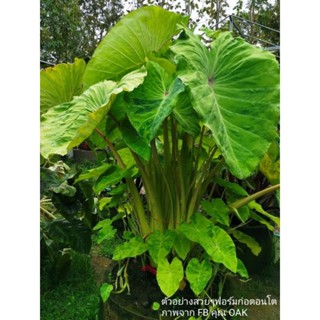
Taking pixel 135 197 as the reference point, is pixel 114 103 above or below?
above

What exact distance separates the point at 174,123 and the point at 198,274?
17.6 inches

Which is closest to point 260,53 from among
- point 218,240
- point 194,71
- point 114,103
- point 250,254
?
point 194,71

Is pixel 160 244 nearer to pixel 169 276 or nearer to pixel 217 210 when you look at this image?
pixel 169 276

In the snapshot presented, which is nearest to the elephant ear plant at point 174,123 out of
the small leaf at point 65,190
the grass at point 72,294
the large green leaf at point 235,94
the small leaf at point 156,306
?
the large green leaf at point 235,94

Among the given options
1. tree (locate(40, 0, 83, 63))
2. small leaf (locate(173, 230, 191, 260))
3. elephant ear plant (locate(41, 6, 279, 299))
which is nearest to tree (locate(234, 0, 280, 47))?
elephant ear plant (locate(41, 6, 279, 299))

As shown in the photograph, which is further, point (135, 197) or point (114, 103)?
point (135, 197)

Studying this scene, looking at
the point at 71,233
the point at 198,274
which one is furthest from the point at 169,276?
the point at 71,233

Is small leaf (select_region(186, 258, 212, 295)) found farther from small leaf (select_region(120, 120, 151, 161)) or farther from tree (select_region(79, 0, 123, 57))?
tree (select_region(79, 0, 123, 57))

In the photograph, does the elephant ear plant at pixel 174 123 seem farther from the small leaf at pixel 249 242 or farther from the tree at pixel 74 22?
the tree at pixel 74 22

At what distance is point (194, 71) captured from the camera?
997mm

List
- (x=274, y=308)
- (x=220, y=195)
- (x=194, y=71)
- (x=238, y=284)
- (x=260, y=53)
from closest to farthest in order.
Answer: (x=194, y=71) → (x=260, y=53) → (x=274, y=308) → (x=238, y=284) → (x=220, y=195)

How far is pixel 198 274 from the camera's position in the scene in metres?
1.09

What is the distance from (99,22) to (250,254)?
3.75 ft

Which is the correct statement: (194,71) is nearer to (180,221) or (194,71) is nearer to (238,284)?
(180,221)
